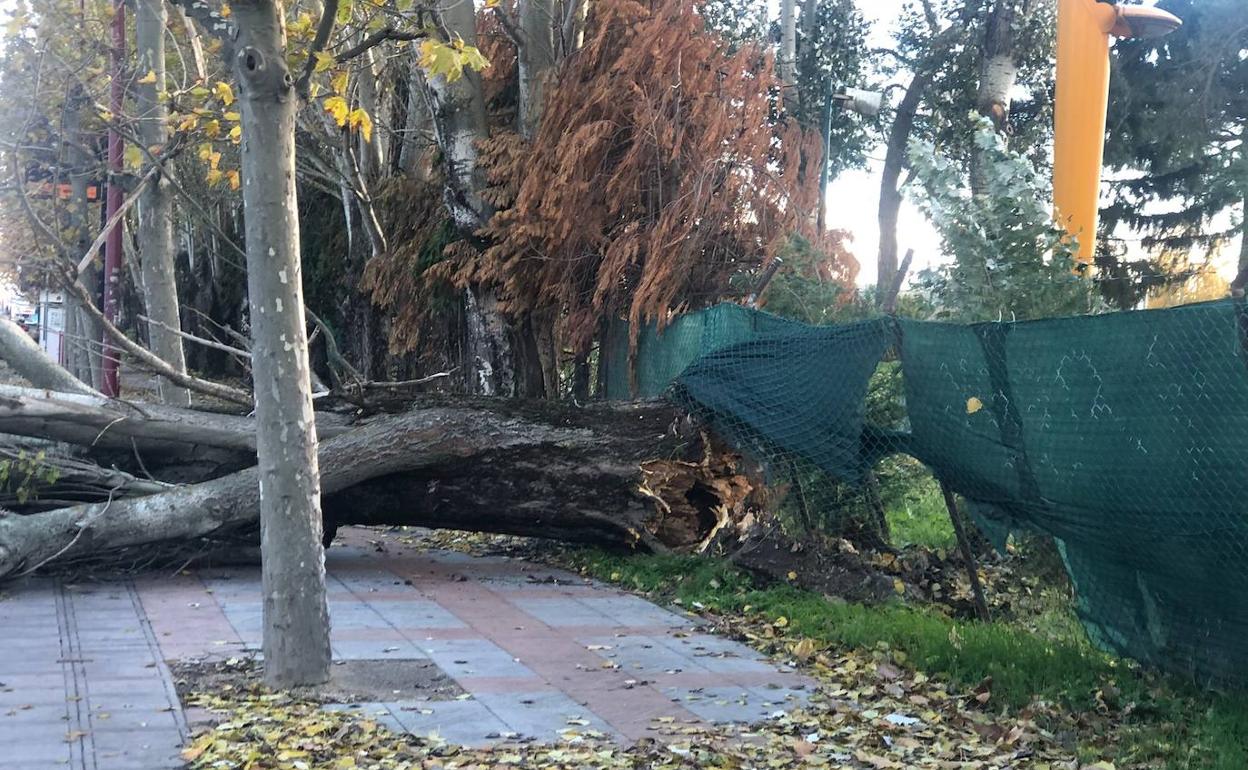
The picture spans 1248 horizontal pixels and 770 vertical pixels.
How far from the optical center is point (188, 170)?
24.8 m

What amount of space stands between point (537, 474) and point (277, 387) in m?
3.68

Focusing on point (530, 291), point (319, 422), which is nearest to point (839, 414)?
point (319, 422)


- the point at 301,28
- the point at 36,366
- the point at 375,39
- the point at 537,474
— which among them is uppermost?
the point at 301,28

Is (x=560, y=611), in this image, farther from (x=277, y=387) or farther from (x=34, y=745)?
(x=34, y=745)

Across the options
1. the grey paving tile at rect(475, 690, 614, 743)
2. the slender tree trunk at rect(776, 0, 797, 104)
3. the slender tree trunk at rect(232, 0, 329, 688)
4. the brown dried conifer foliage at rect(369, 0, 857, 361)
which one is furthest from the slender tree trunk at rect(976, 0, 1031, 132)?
the grey paving tile at rect(475, 690, 614, 743)

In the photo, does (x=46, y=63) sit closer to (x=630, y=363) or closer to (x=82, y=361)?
(x=82, y=361)

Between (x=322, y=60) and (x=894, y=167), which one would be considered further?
(x=894, y=167)

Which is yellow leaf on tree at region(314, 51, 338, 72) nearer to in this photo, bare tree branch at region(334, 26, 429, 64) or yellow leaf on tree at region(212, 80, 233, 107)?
bare tree branch at region(334, 26, 429, 64)

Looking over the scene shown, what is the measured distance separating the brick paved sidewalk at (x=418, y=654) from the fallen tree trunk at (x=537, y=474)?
48cm

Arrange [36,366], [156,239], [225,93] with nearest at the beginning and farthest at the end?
[225,93]
[36,366]
[156,239]

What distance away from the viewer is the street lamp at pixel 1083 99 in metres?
8.20

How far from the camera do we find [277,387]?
241 inches

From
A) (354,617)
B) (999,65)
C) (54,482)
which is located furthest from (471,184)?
(999,65)

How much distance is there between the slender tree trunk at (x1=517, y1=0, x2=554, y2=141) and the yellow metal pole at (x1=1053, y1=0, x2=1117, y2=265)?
580 cm
